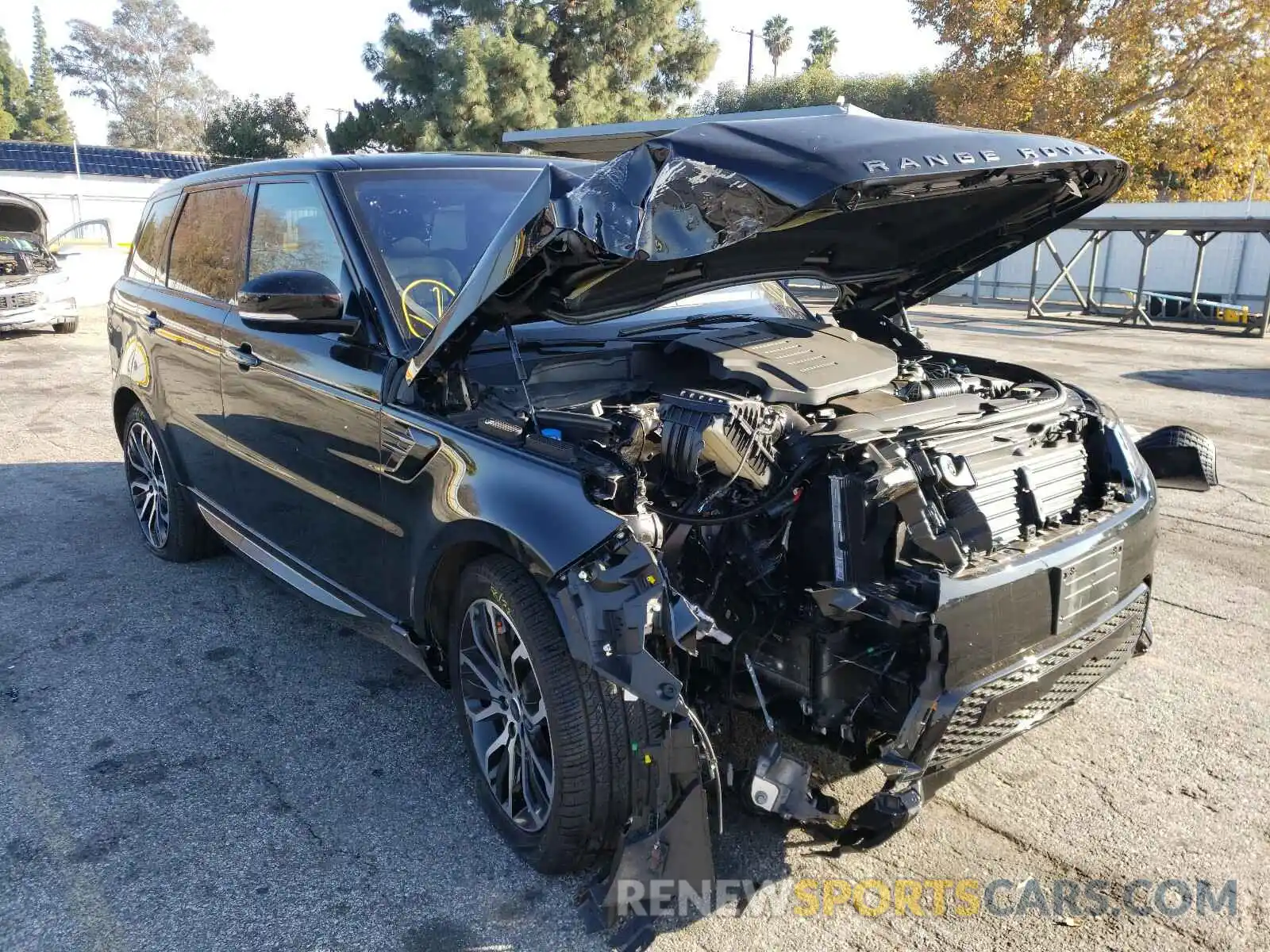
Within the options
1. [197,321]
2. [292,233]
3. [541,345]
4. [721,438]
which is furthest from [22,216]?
[721,438]

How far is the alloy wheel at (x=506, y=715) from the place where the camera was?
2.67m

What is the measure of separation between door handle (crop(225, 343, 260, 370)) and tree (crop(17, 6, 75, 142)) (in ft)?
255

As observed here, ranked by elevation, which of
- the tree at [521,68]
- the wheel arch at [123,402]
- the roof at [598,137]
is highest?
the tree at [521,68]

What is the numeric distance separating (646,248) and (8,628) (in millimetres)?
3772

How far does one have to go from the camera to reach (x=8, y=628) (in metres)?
4.38

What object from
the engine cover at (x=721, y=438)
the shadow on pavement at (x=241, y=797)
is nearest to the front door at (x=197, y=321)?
the shadow on pavement at (x=241, y=797)

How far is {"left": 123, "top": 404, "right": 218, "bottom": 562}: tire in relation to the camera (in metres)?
4.90

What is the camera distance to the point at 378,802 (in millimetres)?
3037

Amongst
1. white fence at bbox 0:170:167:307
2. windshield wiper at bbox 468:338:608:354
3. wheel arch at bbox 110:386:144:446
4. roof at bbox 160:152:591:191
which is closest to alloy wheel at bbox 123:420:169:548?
wheel arch at bbox 110:386:144:446

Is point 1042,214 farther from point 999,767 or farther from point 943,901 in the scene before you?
point 943,901

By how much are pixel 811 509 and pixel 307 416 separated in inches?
77.4

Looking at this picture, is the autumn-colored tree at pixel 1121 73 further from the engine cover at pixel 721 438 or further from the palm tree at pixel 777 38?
the palm tree at pixel 777 38

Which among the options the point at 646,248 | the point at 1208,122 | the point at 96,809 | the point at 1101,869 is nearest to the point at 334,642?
the point at 96,809

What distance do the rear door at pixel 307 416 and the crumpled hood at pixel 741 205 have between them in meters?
0.42
